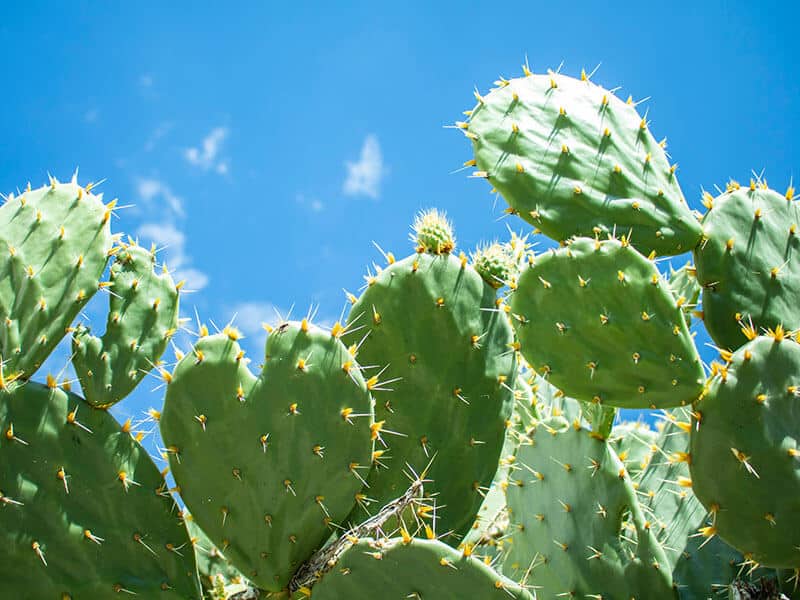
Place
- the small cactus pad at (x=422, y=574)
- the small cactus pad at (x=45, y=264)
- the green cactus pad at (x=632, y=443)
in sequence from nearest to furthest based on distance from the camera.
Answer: the small cactus pad at (x=422, y=574) < the small cactus pad at (x=45, y=264) < the green cactus pad at (x=632, y=443)

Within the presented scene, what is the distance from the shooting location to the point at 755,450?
81.0 inches

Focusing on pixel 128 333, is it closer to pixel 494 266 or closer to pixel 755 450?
pixel 494 266

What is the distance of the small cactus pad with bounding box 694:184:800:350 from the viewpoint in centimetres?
249

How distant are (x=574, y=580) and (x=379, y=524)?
672 millimetres

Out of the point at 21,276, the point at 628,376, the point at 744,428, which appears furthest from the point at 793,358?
the point at 21,276

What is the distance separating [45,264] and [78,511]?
0.61 m

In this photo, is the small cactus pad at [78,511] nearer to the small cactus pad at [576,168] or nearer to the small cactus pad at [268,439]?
the small cactus pad at [268,439]

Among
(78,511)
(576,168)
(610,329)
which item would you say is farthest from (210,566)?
(576,168)

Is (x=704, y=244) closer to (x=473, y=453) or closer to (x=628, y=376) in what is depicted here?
(x=628, y=376)

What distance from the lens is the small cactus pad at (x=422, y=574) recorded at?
1957 millimetres

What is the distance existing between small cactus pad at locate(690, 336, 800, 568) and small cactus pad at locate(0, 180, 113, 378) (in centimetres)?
156

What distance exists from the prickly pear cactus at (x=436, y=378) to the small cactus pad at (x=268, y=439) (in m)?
0.32

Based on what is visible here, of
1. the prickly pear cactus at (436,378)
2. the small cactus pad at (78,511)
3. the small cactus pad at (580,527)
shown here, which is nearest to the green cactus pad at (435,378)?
the prickly pear cactus at (436,378)

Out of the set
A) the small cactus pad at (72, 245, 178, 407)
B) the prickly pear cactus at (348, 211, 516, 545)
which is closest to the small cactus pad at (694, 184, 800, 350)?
the prickly pear cactus at (348, 211, 516, 545)
